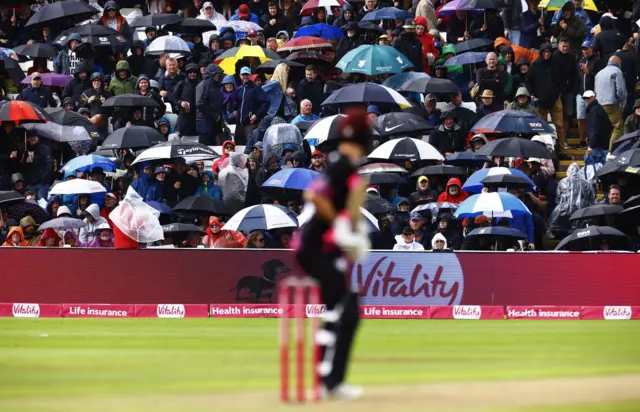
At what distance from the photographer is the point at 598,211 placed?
25.5 meters

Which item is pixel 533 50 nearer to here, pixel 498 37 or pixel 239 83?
pixel 498 37

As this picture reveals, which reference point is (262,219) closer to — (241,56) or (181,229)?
(181,229)

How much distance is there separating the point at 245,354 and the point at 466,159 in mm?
12309

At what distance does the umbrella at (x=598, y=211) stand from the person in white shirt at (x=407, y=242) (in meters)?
3.01

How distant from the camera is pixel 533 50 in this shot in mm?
34188

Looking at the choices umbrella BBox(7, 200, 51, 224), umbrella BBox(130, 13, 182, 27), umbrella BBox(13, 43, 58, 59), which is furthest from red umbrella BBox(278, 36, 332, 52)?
umbrella BBox(7, 200, 51, 224)

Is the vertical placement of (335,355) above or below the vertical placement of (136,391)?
above

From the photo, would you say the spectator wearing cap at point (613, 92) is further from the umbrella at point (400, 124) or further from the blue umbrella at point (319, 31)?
the blue umbrella at point (319, 31)

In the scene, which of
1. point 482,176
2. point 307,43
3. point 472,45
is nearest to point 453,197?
point 482,176

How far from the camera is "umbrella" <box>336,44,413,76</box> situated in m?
31.4

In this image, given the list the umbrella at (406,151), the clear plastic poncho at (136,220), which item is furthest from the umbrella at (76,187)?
the umbrella at (406,151)

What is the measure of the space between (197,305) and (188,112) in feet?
24.6

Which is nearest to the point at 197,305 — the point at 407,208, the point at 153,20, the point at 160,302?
the point at 160,302

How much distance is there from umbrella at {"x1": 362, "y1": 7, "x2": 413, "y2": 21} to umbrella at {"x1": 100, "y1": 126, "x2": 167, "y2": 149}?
7.53 metres
